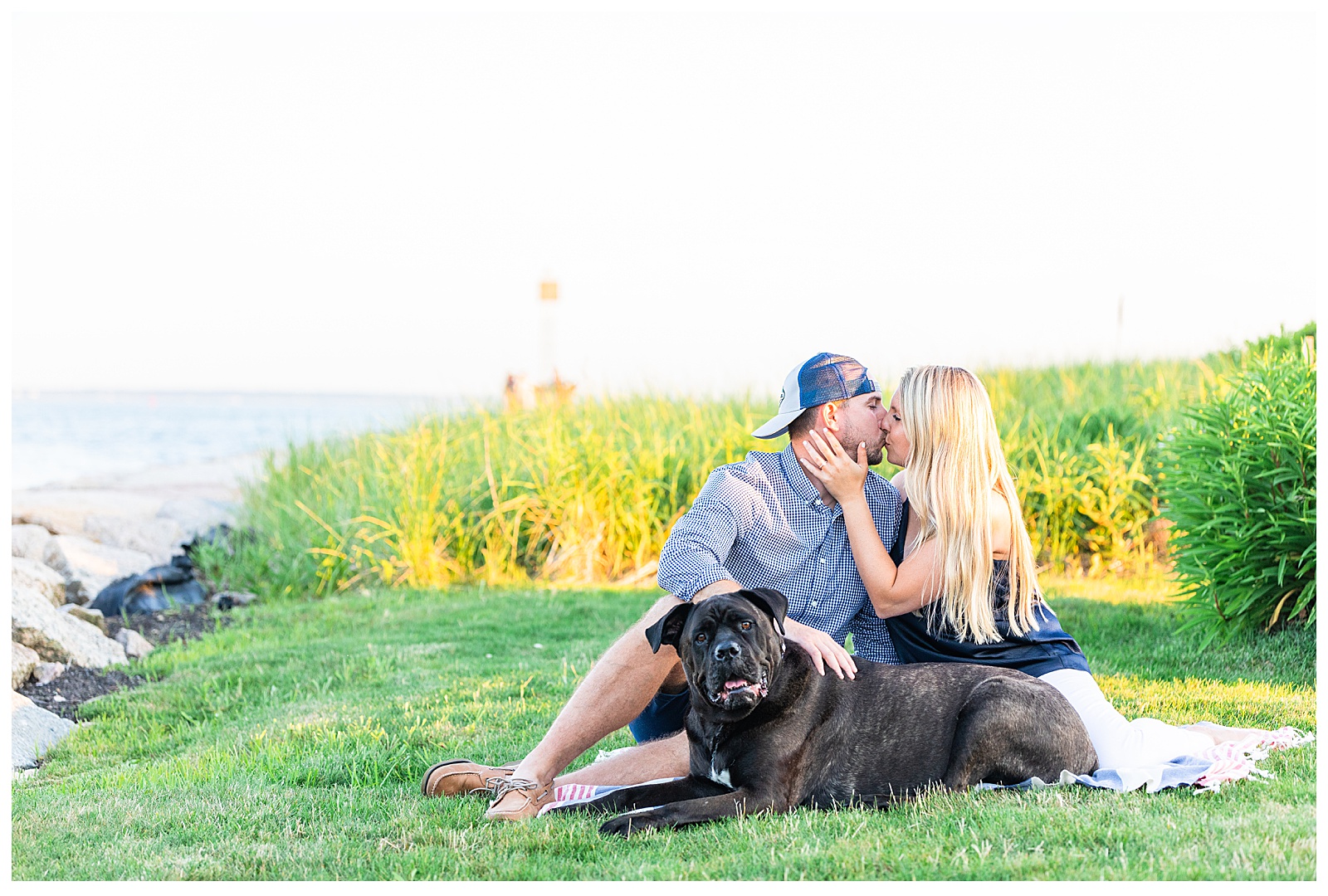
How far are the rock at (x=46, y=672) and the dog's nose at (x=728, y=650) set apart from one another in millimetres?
5550

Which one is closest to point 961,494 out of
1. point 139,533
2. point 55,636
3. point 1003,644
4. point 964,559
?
point 964,559

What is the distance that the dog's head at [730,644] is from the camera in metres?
3.66

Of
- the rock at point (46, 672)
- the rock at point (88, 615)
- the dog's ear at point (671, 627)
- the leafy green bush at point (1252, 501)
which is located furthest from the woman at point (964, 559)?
the rock at point (88, 615)

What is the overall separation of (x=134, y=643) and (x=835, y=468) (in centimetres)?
628

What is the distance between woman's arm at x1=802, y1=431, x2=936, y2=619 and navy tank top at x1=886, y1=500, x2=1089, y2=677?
0.15 meters

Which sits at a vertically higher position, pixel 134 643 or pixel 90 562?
pixel 90 562

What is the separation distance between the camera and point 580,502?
1030cm

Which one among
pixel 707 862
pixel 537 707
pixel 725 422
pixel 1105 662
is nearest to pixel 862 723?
pixel 707 862

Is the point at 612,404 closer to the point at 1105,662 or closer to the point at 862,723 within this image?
the point at 1105,662

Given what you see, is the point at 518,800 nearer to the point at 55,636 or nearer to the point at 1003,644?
the point at 1003,644

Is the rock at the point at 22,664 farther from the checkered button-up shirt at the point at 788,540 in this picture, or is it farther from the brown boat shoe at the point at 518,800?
the checkered button-up shirt at the point at 788,540

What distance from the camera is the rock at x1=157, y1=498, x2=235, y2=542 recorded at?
14.7 metres

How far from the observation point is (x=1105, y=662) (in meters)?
6.82

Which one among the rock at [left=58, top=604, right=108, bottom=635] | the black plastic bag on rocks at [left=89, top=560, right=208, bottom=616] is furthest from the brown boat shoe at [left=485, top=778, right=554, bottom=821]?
the black plastic bag on rocks at [left=89, top=560, right=208, bottom=616]
